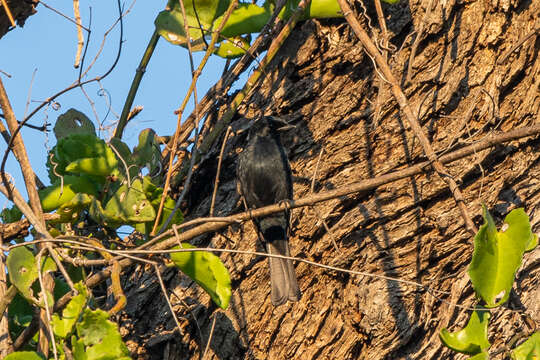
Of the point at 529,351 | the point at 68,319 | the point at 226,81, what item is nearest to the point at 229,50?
the point at 226,81

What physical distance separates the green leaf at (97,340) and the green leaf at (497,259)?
1123 mm

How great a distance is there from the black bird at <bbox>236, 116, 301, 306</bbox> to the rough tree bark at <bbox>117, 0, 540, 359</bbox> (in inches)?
6.7

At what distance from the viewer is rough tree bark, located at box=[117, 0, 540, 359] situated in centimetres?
303

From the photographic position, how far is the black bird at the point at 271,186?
304 cm

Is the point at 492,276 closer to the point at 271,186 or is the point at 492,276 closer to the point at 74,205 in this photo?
the point at 74,205

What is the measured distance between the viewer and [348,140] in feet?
10.7

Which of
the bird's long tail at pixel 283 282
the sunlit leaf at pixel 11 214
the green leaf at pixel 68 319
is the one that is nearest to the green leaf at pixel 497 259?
the bird's long tail at pixel 283 282

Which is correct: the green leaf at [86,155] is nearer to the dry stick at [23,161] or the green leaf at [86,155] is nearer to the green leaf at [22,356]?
the dry stick at [23,161]

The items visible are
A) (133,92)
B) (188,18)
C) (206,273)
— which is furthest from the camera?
(133,92)

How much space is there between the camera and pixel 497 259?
236cm

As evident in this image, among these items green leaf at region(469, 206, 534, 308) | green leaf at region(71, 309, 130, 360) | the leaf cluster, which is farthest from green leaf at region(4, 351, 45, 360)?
green leaf at region(469, 206, 534, 308)

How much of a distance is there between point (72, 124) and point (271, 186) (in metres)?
1.31

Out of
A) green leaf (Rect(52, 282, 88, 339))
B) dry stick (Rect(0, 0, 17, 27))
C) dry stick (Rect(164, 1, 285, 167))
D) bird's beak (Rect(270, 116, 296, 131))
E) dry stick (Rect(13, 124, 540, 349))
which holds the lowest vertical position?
green leaf (Rect(52, 282, 88, 339))

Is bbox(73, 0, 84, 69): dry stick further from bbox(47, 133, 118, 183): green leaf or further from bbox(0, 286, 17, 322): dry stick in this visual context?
bbox(0, 286, 17, 322): dry stick
